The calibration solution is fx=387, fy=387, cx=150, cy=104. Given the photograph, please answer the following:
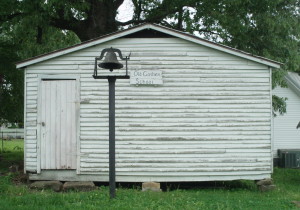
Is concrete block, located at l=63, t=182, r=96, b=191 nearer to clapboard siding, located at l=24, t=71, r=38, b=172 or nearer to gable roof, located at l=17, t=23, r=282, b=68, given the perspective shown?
clapboard siding, located at l=24, t=71, r=38, b=172

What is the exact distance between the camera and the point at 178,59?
32.9ft

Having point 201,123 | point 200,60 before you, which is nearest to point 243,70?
point 200,60

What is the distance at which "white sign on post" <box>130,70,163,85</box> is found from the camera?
9898 millimetres

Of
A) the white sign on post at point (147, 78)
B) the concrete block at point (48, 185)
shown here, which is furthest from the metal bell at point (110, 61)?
the concrete block at point (48, 185)

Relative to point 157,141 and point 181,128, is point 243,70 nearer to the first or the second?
point 181,128

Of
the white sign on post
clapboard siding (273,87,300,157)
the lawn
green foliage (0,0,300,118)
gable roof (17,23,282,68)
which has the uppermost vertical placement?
green foliage (0,0,300,118)

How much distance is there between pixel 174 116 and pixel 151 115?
1.94 ft

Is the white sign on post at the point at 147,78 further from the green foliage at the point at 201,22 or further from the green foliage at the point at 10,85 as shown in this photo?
the green foliage at the point at 10,85

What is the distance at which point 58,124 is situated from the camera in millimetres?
9930

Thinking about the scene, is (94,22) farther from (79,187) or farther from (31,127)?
(79,187)

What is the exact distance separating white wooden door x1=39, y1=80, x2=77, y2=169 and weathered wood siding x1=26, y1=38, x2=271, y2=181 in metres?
0.22

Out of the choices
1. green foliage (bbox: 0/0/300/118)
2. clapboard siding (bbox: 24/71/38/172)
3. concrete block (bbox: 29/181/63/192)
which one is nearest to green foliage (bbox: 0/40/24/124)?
green foliage (bbox: 0/0/300/118)

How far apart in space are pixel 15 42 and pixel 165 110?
9087 millimetres

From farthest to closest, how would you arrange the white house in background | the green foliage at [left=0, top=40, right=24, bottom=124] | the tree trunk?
the white house in background, the tree trunk, the green foliage at [left=0, top=40, right=24, bottom=124]
